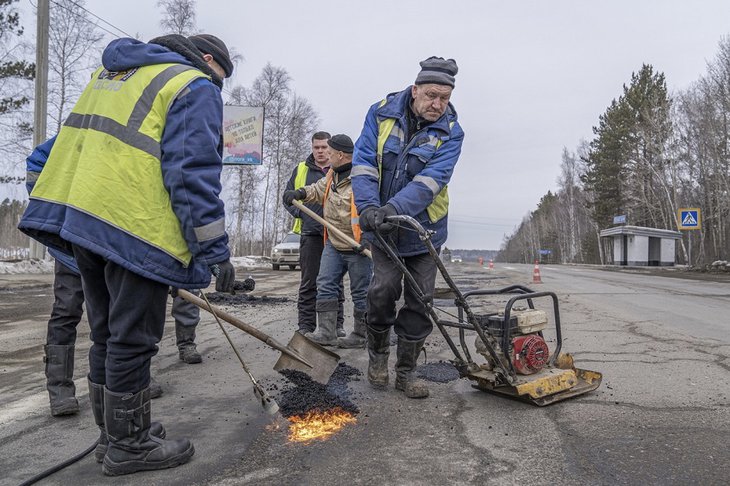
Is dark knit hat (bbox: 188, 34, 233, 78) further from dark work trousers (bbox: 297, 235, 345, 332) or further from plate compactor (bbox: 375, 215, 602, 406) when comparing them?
dark work trousers (bbox: 297, 235, 345, 332)

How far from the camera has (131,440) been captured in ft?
7.59

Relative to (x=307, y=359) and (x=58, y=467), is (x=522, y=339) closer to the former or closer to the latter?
(x=307, y=359)

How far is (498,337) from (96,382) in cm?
222

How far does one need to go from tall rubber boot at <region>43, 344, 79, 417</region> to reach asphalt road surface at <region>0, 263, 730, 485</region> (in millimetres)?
76

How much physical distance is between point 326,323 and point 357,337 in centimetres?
35

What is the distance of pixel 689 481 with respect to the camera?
2.16 m

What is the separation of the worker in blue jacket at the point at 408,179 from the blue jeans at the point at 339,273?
1.50m

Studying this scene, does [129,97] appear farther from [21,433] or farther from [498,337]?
[498,337]

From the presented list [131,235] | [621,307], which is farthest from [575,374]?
[621,307]

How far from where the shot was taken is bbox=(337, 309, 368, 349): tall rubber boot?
514 centimetres

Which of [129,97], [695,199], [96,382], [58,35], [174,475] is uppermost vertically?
[58,35]

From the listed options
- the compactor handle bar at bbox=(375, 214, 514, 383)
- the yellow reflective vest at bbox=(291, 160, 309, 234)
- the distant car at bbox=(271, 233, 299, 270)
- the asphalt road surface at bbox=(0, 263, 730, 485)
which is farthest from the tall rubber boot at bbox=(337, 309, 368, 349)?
→ the distant car at bbox=(271, 233, 299, 270)

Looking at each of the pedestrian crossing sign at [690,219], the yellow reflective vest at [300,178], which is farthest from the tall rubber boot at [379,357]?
the pedestrian crossing sign at [690,219]

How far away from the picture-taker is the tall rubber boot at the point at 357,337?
5137mm
